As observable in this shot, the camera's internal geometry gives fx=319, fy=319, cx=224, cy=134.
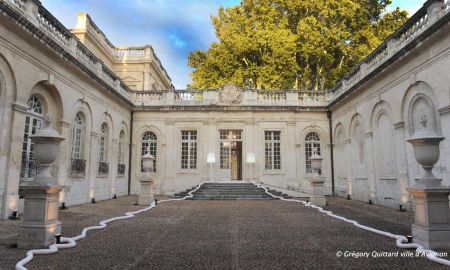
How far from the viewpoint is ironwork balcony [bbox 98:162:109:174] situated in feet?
43.6

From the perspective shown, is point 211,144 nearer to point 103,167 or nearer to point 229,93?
point 229,93

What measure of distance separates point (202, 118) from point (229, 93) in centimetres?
198

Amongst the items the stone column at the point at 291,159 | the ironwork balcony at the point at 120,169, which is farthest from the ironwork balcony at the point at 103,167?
the stone column at the point at 291,159

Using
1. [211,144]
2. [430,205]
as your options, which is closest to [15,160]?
[430,205]

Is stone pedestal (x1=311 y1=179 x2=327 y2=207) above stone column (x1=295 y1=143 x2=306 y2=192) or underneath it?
underneath

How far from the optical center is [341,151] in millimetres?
15953

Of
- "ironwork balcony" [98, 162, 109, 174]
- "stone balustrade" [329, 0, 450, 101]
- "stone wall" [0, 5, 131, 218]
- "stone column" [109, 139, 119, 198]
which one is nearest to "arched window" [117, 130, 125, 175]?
"stone wall" [0, 5, 131, 218]

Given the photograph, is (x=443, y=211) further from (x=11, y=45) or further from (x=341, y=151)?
(x=341, y=151)

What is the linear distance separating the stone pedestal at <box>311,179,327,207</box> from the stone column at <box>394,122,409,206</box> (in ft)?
7.89

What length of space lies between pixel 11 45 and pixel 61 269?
6.47 metres

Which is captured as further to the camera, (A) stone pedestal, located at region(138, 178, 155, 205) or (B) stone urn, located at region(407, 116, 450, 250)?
(A) stone pedestal, located at region(138, 178, 155, 205)

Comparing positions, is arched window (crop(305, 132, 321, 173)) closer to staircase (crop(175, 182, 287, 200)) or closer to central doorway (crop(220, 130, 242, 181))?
central doorway (crop(220, 130, 242, 181))

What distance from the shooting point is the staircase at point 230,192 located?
13500 mm

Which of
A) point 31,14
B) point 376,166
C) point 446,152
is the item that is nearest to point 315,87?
point 376,166
